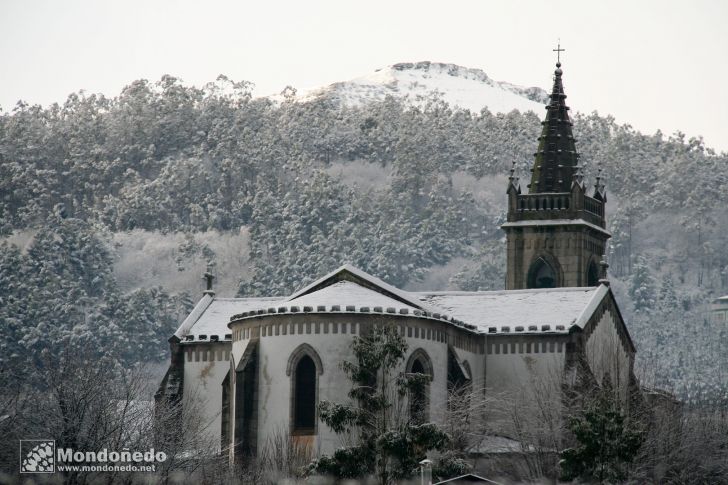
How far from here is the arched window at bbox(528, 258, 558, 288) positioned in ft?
330

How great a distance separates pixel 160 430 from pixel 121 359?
10472cm

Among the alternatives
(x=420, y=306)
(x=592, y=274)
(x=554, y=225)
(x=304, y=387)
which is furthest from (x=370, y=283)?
(x=592, y=274)

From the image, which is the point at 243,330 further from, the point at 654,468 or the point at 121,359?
the point at 121,359

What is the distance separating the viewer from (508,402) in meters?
81.0

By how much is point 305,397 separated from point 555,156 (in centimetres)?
3049

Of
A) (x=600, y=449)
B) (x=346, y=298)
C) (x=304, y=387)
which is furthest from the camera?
(x=346, y=298)

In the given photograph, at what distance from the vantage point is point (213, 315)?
303ft

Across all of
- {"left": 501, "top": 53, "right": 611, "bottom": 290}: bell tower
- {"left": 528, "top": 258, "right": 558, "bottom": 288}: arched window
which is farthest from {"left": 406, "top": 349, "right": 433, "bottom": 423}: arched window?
{"left": 528, "top": 258, "right": 558, "bottom": 288}: arched window

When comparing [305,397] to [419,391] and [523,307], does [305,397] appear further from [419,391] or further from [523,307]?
[523,307]

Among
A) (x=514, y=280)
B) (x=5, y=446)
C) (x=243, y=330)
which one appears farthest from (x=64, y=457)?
(x=514, y=280)

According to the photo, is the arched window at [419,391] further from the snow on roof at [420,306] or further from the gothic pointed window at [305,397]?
the gothic pointed window at [305,397]

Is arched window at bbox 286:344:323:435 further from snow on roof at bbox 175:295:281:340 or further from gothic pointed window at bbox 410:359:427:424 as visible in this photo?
snow on roof at bbox 175:295:281:340

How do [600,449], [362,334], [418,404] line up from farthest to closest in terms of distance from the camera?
[362,334] → [418,404] → [600,449]

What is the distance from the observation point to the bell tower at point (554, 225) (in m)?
100
